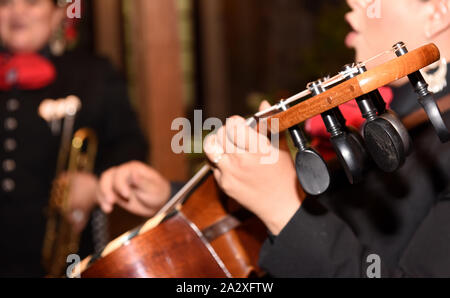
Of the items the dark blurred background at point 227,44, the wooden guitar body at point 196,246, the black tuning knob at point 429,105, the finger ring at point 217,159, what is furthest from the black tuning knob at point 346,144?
the dark blurred background at point 227,44

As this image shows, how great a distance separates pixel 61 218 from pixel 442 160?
1564 millimetres

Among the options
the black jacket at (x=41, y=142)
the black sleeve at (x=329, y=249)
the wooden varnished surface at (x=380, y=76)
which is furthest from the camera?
the black jacket at (x=41, y=142)

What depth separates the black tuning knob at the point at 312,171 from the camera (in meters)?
0.74

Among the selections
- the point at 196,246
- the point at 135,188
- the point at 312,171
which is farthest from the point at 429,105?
the point at 135,188

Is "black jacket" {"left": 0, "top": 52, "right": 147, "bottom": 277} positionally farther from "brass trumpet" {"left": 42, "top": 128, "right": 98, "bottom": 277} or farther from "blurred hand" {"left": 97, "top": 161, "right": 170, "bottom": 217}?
"blurred hand" {"left": 97, "top": 161, "right": 170, "bottom": 217}

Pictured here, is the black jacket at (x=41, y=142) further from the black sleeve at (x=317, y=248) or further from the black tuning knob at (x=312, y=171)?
the black tuning knob at (x=312, y=171)

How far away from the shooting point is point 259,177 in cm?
88

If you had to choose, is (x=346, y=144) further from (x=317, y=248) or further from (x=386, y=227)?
(x=386, y=227)

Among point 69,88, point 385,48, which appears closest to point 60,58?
point 69,88

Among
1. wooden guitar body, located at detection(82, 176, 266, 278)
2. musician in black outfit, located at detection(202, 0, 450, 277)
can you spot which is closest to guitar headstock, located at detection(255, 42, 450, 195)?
musician in black outfit, located at detection(202, 0, 450, 277)

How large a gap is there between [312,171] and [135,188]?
0.72m

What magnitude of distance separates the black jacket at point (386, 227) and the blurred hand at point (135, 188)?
19.2 inches

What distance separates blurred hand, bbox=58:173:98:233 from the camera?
2.02 m

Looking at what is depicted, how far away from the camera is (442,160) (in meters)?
0.90
